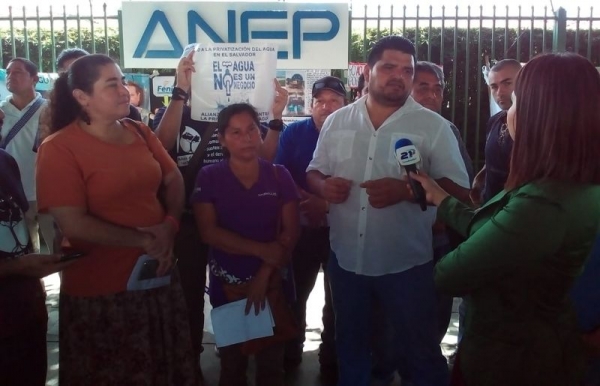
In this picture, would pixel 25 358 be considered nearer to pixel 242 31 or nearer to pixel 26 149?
pixel 26 149

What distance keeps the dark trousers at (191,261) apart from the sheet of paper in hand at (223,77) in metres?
0.69

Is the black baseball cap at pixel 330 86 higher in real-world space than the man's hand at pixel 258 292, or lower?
higher

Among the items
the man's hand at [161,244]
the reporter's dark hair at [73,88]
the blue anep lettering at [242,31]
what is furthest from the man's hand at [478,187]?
the reporter's dark hair at [73,88]

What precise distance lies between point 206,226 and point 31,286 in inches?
40.3

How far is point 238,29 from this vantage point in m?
5.88

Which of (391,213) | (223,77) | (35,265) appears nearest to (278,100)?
(223,77)

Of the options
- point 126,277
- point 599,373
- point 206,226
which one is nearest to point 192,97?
point 206,226

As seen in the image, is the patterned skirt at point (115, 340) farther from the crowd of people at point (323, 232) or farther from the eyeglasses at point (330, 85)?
the eyeglasses at point (330, 85)

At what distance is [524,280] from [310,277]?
2448 mm

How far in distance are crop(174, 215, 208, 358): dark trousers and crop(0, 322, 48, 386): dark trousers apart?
1283mm

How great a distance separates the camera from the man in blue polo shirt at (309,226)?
13.7 feet

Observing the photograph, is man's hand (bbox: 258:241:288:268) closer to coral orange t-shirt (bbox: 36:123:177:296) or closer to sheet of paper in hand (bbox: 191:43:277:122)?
coral orange t-shirt (bbox: 36:123:177:296)

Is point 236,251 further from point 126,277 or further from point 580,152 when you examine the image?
point 580,152

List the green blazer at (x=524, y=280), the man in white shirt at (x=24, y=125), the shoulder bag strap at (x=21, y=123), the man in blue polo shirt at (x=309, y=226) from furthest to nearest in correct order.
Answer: the shoulder bag strap at (x=21, y=123), the man in white shirt at (x=24, y=125), the man in blue polo shirt at (x=309, y=226), the green blazer at (x=524, y=280)
